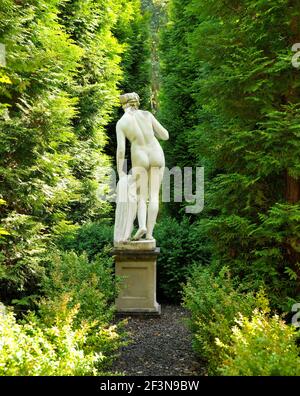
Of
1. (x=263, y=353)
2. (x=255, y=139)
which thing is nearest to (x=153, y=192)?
(x=255, y=139)

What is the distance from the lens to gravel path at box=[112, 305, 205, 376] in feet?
14.1

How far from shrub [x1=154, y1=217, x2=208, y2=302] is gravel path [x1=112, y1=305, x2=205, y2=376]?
4.77 feet

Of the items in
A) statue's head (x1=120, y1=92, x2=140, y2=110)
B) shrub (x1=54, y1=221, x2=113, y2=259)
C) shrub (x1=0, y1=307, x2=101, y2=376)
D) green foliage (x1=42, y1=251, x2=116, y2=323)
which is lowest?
shrub (x1=0, y1=307, x2=101, y2=376)

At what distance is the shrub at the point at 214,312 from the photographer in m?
3.97

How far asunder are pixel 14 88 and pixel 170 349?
12.1ft

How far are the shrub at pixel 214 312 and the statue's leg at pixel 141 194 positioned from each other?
190 cm

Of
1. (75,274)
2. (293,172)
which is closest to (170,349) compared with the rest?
(75,274)

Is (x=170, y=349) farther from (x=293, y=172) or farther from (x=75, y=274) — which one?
(x=293, y=172)

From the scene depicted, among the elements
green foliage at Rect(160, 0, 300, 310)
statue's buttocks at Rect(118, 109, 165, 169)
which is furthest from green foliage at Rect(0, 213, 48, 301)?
green foliage at Rect(160, 0, 300, 310)

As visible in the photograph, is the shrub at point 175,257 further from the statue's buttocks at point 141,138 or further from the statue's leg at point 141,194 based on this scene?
the statue's buttocks at point 141,138

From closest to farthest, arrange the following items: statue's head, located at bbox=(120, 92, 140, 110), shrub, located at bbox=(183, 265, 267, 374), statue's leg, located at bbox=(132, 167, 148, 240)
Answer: shrub, located at bbox=(183, 265, 267, 374)
statue's leg, located at bbox=(132, 167, 148, 240)
statue's head, located at bbox=(120, 92, 140, 110)

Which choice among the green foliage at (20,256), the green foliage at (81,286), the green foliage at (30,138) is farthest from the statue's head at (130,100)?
the green foliage at (81,286)

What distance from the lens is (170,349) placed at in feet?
16.4

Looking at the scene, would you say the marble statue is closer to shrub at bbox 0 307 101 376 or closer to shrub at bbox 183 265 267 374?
shrub at bbox 183 265 267 374
